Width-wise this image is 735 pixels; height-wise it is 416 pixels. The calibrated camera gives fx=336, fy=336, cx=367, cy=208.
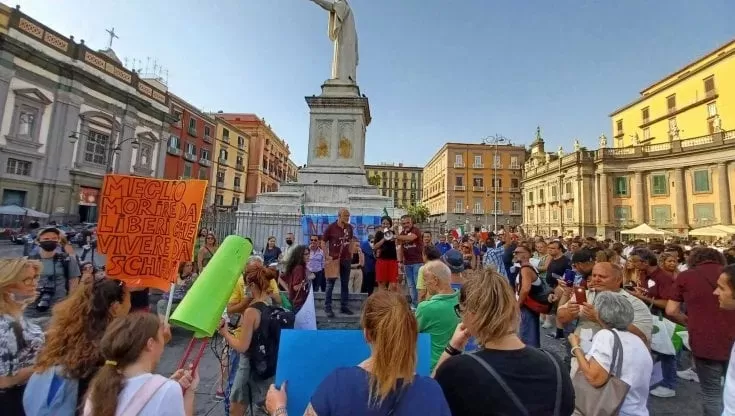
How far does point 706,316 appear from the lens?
3.19 meters

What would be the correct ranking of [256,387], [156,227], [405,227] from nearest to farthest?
1. [256,387]
2. [156,227]
3. [405,227]

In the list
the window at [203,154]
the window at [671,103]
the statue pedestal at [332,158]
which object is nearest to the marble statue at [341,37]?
the statue pedestal at [332,158]

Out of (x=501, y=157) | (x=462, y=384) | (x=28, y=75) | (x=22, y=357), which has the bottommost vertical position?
(x=22, y=357)

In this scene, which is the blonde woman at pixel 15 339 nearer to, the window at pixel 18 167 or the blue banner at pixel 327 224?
the blue banner at pixel 327 224

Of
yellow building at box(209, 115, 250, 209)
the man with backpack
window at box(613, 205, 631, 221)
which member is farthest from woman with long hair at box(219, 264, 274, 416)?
window at box(613, 205, 631, 221)

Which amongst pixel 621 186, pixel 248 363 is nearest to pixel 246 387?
pixel 248 363

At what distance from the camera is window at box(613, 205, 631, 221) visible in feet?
119

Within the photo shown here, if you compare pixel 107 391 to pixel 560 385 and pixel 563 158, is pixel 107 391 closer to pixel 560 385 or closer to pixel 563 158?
pixel 560 385

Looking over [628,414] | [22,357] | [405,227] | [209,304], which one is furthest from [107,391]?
[405,227]

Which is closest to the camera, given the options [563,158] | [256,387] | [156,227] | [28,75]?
Answer: [256,387]

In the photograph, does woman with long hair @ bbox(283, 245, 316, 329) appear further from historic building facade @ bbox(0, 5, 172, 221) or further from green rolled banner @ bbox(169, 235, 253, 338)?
historic building facade @ bbox(0, 5, 172, 221)

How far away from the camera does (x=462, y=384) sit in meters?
1.56

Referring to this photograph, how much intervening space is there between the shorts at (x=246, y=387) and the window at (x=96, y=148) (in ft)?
108

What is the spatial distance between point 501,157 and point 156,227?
63.0 m
